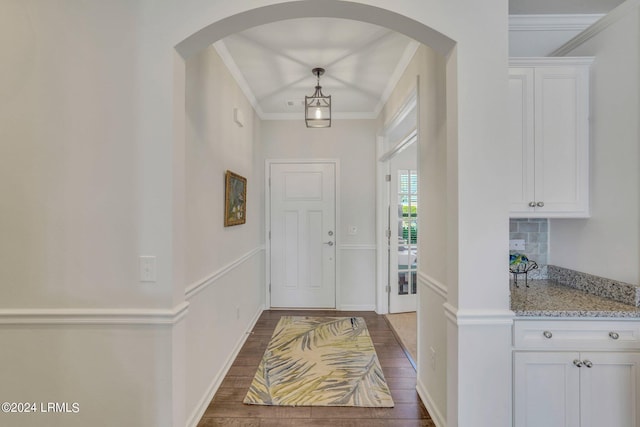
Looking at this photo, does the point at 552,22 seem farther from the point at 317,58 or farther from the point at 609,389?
the point at 609,389

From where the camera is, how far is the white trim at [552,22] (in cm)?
225

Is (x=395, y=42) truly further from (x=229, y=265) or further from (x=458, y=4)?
(x=229, y=265)

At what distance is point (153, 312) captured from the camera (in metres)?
1.41

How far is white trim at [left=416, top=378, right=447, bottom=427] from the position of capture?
1798 mm

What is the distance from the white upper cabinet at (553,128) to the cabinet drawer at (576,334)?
651 millimetres

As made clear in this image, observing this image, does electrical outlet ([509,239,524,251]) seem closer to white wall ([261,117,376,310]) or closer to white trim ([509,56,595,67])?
white trim ([509,56,595,67])

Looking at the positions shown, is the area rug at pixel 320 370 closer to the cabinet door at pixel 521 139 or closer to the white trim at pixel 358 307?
the white trim at pixel 358 307

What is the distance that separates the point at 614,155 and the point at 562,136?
270 millimetres

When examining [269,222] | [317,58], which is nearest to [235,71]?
[317,58]

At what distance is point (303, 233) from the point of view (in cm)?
409

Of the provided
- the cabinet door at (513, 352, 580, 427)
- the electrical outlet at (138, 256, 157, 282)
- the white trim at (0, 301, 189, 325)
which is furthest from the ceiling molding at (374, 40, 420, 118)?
the white trim at (0, 301, 189, 325)

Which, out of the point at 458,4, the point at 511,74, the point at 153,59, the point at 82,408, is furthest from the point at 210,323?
the point at 511,74

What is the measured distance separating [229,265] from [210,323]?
574mm

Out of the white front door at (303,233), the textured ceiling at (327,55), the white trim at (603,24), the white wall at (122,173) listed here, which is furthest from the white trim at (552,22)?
the white front door at (303,233)
